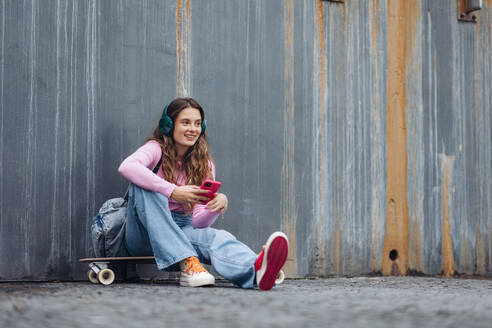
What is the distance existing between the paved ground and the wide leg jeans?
114 millimetres

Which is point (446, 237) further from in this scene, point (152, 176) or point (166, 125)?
point (152, 176)

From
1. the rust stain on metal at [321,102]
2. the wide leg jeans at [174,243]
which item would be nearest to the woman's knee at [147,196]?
the wide leg jeans at [174,243]

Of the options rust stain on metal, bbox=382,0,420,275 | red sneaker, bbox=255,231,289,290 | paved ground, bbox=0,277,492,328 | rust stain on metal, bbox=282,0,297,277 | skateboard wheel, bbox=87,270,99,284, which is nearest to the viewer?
paved ground, bbox=0,277,492,328

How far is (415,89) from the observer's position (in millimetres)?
4383

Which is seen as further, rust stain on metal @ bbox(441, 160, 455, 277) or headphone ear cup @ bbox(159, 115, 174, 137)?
rust stain on metal @ bbox(441, 160, 455, 277)

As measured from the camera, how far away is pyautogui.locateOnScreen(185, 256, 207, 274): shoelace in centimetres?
294

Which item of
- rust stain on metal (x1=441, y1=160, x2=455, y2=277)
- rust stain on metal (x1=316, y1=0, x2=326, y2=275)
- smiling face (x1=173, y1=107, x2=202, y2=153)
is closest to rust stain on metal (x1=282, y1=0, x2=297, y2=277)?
rust stain on metal (x1=316, y1=0, x2=326, y2=275)

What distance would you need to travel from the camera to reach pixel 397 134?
14.2 ft

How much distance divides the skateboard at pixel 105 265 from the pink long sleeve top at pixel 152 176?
1.12 feet

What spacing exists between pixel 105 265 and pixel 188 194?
62 cm

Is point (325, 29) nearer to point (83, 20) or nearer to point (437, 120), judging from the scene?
point (437, 120)

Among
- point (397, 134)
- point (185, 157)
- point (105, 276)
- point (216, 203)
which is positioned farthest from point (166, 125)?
point (397, 134)

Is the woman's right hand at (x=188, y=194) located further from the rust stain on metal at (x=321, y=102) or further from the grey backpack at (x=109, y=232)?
the rust stain on metal at (x=321, y=102)

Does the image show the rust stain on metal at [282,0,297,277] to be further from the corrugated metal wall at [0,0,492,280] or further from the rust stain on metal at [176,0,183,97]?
the rust stain on metal at [176,0,183,97]
